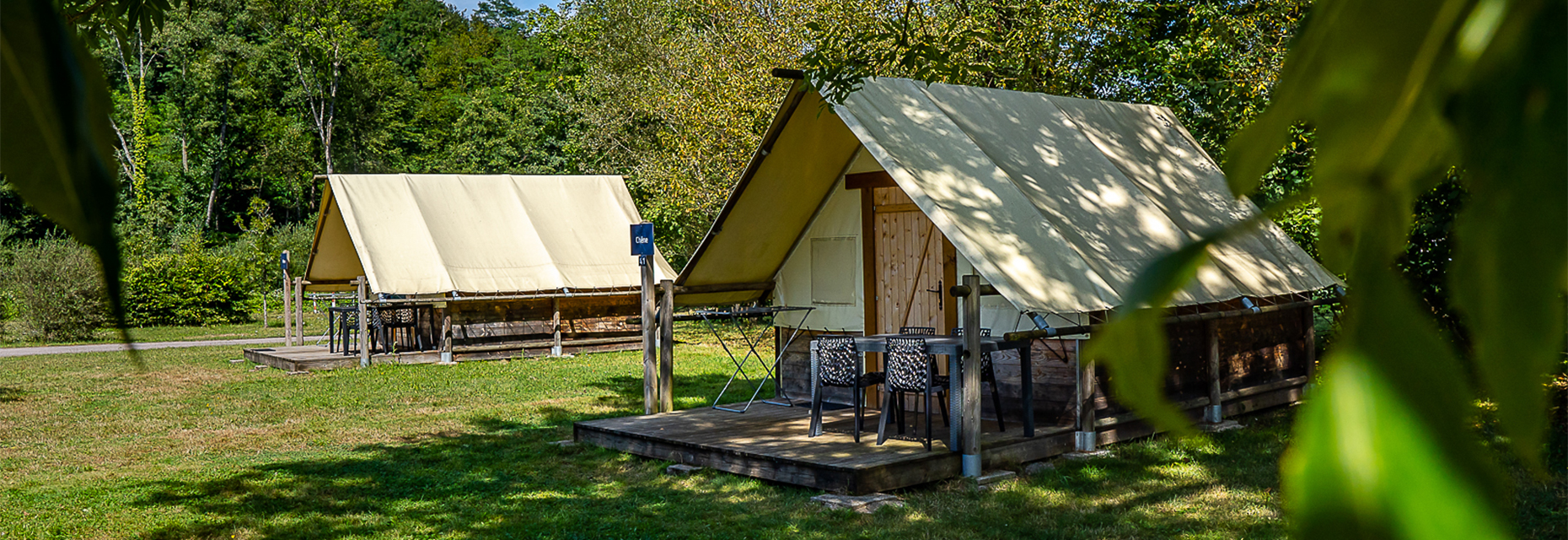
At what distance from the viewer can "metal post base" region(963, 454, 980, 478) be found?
768 cm

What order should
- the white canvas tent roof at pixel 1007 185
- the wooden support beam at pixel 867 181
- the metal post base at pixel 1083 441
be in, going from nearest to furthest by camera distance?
the white canvas tent roof at pixel 1007 185, the metal post base at pixel 1083 441, the wooden support beam at pixel 867 181

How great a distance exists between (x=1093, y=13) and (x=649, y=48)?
57.2 feet

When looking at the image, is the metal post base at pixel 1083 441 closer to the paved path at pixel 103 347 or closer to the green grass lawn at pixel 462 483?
the green grass lawn at pixel 462 483

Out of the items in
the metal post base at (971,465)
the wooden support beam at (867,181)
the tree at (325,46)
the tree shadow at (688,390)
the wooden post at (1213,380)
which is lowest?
the metal post base at (971,465)

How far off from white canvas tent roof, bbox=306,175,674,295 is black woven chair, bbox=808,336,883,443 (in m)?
9.78

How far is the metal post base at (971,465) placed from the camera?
7676mm

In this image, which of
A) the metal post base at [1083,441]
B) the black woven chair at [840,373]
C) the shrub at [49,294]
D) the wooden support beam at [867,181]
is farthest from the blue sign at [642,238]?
the shrub at [49,294]

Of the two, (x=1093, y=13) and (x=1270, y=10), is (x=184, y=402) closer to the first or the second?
(x=1093, y=13)

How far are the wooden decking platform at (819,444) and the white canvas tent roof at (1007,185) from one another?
1.24m

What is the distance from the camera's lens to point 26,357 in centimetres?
1875

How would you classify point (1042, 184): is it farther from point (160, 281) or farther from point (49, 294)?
point (160, 281)

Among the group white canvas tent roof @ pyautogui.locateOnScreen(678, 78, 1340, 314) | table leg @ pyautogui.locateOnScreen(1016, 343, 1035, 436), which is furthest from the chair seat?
white canvas tent roof @ pyautogui.locateOnScreen(678, 78, 1340, 314)

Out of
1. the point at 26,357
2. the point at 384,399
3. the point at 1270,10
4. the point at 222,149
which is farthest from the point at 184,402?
the point at 222,149

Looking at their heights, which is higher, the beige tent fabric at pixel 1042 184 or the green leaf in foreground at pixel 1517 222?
the beige tent fabric at pixel 1042 184
